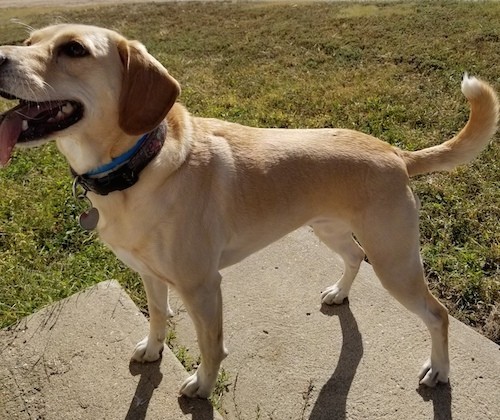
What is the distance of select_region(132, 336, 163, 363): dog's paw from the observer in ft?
8.99

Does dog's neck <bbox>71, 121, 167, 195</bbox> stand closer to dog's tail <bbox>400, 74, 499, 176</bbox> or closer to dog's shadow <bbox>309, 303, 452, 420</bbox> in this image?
dog's tail <bbox>400, 74, 499, 176</bbox>

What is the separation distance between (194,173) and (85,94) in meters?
0.56

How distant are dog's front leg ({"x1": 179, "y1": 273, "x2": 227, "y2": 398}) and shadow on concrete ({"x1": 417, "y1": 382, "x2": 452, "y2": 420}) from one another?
103cm

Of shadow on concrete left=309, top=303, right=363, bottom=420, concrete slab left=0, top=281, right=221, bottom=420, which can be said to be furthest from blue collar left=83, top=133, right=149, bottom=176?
shadow on concrete left=309, top=303, right=363, bottom=420

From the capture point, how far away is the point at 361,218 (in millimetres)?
2539

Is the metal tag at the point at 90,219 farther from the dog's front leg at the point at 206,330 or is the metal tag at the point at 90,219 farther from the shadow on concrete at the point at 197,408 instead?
the shadow on concrete at the point at 197,408

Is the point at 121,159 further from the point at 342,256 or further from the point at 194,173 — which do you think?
the point at 342,256

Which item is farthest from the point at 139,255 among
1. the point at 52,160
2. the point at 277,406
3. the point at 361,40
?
Result: the point at 361,40

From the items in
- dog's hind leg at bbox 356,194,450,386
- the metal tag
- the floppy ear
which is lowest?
dog's hind leg at bbox 356,194,450,386

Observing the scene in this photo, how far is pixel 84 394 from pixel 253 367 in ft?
2.84

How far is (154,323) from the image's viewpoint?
276 cm

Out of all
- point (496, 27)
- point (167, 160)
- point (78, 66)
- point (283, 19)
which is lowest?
point (283, 19)

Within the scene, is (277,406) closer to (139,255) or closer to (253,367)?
(253,367)

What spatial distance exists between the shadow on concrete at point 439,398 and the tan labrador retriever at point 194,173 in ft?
0.17
